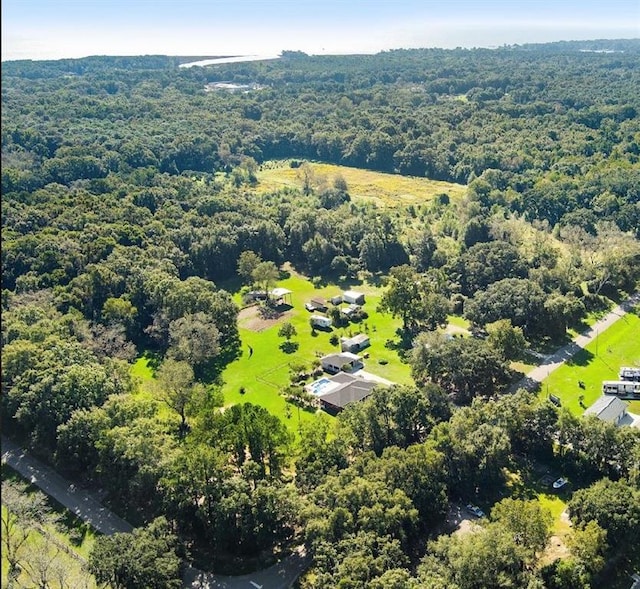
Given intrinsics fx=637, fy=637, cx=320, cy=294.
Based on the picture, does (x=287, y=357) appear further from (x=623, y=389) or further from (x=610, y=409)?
(x=623, y=389)

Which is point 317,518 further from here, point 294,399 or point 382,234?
point 382,234

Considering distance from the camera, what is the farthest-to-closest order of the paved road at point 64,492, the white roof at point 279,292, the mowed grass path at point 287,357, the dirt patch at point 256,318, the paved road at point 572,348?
1. the white roof at point 279,292
2. the dirt patch at point 256,318
3. the paved road at point 572,348
4. the mowed grass path at point 287,357
5. the paved road at point 64,492

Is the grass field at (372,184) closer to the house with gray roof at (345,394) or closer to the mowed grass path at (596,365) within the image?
the mowed grass path at (596,365)

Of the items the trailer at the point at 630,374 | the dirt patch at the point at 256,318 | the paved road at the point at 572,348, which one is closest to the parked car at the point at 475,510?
the paved road at the point at 572,348

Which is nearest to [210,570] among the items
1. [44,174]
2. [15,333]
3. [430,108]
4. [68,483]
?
[68,483]

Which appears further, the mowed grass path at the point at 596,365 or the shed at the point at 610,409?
the mowed grass path at the point at 596,365

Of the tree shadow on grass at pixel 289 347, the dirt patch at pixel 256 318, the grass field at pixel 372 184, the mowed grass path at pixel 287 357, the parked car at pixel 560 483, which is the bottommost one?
the parked car at pixel 560 483

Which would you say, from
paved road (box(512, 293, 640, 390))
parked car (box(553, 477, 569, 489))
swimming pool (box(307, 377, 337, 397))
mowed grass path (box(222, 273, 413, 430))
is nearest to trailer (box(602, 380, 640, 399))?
paved road (box(512, 293, 640, 390))
